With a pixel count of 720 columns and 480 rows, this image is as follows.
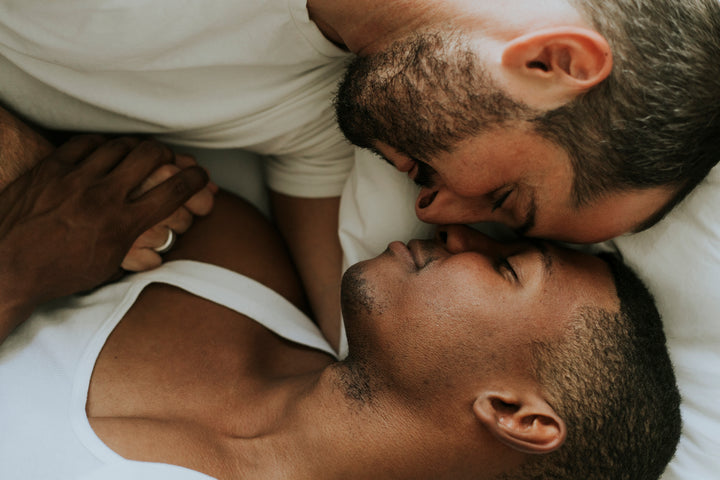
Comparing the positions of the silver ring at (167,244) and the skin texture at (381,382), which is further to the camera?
the silver ring at (167,244)

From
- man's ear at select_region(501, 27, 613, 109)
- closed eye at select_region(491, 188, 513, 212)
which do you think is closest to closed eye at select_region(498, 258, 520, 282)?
closed eye at select_region(491, 188, 513, 212)

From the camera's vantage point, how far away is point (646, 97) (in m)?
1.13

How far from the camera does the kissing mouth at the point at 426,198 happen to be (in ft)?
4.50

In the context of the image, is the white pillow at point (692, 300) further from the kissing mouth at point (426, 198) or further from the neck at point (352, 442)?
the neck at point (352, 442)

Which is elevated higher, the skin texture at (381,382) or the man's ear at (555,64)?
the man's ear at (555,64)

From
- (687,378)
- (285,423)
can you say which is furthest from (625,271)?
(285,423)

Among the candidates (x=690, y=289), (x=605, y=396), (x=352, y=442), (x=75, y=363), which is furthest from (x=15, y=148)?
(x=690, y=289)

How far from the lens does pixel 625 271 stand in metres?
1.41

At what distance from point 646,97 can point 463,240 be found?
48cm

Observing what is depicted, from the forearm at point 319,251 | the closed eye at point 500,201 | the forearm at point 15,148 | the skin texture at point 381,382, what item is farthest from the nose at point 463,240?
the forearm at point 15,148

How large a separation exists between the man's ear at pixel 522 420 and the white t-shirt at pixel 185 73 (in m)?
0.83

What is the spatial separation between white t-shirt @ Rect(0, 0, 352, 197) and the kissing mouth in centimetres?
41

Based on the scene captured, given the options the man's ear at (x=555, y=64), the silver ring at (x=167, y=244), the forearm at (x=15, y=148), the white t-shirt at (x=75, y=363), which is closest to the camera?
the man's ear at (x=555, y=64)

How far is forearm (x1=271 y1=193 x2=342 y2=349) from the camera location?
1.79 meters
